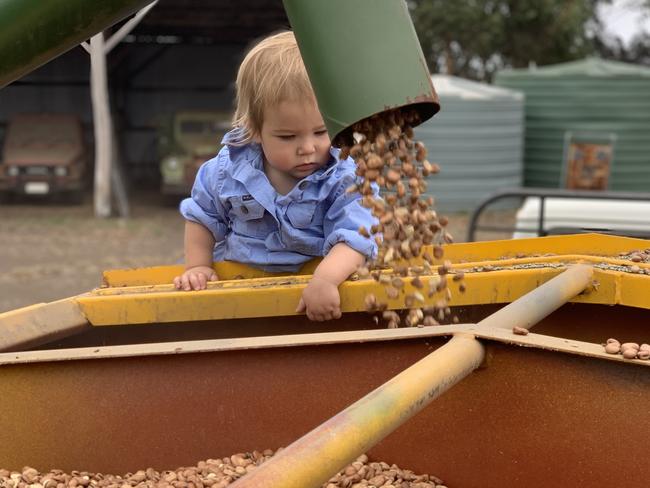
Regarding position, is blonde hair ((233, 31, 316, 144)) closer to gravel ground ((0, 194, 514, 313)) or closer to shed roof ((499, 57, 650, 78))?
gravel ground ((0, 194, 514, 313))

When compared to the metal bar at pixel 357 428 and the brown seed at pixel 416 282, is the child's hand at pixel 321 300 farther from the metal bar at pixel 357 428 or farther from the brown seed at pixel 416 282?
the metal bar at pixel 357 428

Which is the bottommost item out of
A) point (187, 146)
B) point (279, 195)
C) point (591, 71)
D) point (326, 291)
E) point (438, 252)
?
point (326, 291)

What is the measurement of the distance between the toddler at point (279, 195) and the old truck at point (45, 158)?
11.7m

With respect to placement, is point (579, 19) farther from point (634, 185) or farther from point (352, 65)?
point (352, 65)

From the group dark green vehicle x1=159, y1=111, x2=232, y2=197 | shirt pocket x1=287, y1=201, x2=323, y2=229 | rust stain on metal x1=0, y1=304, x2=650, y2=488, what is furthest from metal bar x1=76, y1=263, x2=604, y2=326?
dark green vehicle x1=159, y1=111, x2=232, y2=197

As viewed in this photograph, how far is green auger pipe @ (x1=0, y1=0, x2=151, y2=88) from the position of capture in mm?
1387

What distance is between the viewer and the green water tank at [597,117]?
13.5 m

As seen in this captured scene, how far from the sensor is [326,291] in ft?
7.89

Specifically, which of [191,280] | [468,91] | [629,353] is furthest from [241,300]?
[468,91]

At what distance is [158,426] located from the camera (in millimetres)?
2213

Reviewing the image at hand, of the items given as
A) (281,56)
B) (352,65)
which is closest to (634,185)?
(281,56)

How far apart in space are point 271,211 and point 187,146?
38.4 feet

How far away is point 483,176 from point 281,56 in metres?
10.9

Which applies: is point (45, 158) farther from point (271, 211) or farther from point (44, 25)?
→ point (44, 25)
